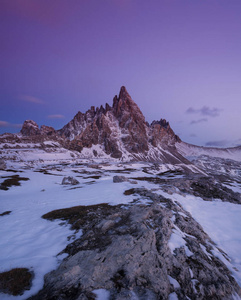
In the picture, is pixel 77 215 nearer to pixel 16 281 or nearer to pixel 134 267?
pixel 16 281

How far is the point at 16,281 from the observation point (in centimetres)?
675

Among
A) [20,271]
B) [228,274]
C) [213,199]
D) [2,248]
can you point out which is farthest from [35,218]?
[213,199]

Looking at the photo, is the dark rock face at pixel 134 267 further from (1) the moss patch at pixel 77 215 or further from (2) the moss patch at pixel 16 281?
(1) the moss patch at pixel 77 215

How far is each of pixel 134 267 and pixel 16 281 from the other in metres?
5.47

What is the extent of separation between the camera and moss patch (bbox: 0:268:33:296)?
21.0 feet

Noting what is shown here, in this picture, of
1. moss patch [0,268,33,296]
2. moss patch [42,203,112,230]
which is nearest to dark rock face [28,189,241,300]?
moss patch [0,268,33,296]

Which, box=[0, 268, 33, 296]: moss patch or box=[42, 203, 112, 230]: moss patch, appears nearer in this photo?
box=[0, 268, 33, 296]: moss patch

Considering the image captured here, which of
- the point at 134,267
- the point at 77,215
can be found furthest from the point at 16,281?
the point at 77,215

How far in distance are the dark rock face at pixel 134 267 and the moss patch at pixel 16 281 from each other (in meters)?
0.84

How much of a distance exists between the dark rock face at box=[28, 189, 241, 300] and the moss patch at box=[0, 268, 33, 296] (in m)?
0.84

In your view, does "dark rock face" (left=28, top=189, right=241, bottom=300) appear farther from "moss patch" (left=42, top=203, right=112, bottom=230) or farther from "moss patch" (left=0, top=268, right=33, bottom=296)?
"moss patch" (left=42, top=203, right=112, bottom=230)

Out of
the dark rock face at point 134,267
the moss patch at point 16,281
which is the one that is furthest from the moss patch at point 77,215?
the moss patch at point 16,281

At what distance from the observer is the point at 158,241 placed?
10047mm

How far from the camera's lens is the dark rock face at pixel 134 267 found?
21.2ft
